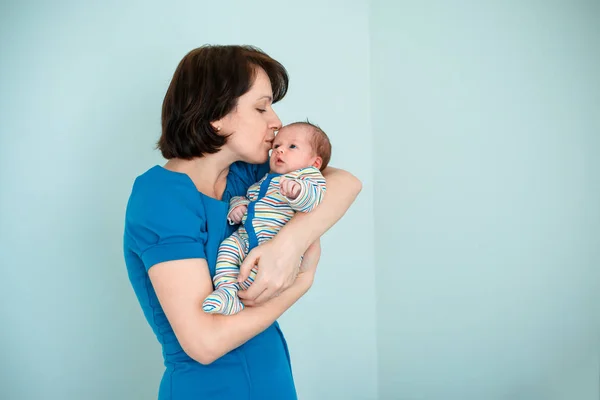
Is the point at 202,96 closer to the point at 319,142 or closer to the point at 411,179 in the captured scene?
the point at 319,142

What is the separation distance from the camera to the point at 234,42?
228cm

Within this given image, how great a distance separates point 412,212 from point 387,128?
1.43 ft

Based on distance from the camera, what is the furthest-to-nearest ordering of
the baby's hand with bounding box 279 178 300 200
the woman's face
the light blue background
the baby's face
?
the light blue background, the baby's face, the woman's face, the baby's hand with bounding box 279 178 300 200

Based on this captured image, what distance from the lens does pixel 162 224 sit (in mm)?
1189

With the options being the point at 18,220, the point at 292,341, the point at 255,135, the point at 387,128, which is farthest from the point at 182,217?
the point at 387,128

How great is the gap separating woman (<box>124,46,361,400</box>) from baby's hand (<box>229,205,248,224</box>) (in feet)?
0.09

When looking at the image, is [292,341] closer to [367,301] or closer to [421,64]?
[367,301]

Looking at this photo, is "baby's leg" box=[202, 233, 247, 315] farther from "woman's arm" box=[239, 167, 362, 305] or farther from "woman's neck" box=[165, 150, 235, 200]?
"woman's neck" box=[165, 150, 235, 200]

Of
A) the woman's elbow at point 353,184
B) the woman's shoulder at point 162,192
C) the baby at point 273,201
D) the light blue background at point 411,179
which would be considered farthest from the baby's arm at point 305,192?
the light blue background at point 411,179

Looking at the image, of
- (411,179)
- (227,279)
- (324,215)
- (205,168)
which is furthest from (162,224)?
(411,179)

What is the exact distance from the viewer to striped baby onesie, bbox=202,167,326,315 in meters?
1.23

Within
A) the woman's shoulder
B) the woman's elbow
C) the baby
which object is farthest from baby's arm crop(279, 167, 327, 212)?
the woman's shoulder

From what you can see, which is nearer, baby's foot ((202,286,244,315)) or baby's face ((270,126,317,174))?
baby's foot ((202,286,244,315))

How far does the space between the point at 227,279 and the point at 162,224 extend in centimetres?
19
